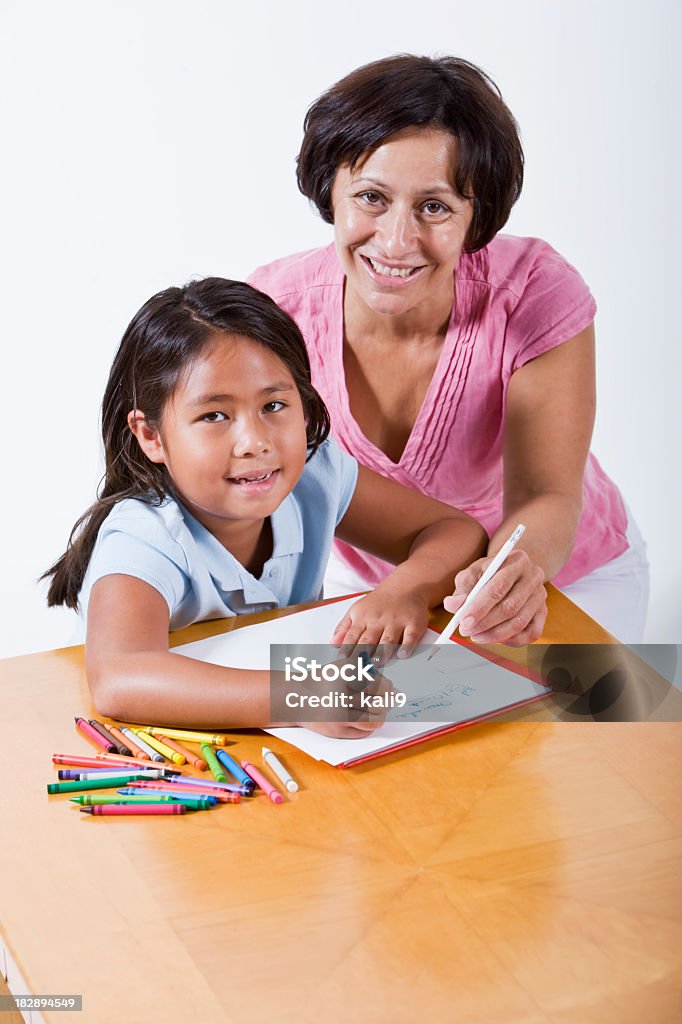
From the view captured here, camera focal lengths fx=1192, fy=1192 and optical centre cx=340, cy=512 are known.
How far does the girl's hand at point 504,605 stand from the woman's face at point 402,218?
48 cm

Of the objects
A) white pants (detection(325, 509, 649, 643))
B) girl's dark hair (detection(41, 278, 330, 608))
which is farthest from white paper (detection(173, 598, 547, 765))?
white pants (detection(325, 509, 649, 643))

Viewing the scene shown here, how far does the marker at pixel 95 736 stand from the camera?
1.11 meters

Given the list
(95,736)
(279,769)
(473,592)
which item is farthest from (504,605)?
(95,736)

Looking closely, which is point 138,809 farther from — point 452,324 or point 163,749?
point 452,324

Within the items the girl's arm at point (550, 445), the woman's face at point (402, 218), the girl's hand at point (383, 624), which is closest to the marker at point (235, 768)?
the girl's hand at point (383, 624)

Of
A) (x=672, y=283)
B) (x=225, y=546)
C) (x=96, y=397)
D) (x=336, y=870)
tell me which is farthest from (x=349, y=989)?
(x=672, y=283)

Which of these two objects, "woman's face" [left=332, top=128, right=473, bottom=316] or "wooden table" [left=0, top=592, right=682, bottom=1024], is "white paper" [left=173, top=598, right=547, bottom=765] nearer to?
"wooden table" [left=0, top=592, right=682, bottom=1024]

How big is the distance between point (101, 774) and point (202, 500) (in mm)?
407

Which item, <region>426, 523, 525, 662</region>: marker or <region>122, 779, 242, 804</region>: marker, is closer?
<region>122, 779, 242, 804</region>: marker

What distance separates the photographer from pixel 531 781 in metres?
1.08

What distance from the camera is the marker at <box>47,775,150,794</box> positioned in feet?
3.45

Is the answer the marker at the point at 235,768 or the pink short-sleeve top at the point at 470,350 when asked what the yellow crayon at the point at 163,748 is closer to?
the marker at the point at 235,768

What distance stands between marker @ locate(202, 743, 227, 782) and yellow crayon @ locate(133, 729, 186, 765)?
0.9 inches

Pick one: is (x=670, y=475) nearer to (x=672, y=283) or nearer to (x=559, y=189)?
(x=672, y=283)
